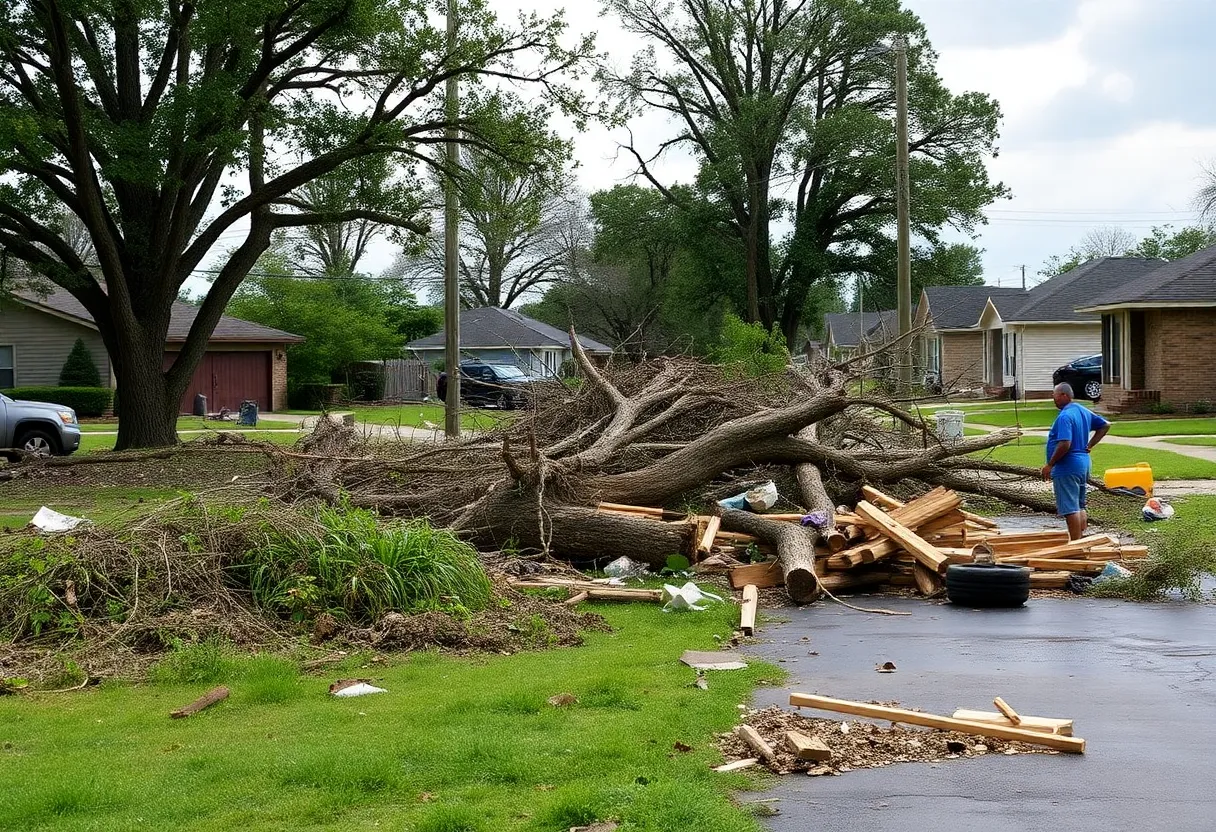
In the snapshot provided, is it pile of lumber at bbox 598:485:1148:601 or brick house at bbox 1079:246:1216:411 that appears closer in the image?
pile of lumber at bbox 598:485:1148:601

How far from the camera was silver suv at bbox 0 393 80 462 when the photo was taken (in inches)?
914

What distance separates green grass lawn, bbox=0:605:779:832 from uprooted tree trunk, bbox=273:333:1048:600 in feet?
12.7

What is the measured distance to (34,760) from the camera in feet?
19.3

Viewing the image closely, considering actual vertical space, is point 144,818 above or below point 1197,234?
below

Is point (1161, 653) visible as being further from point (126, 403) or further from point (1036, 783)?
point (126, 403)

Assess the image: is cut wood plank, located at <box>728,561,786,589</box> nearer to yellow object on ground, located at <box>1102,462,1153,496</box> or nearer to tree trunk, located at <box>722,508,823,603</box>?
tree trunk, located at <box>722,508,823,603</box>

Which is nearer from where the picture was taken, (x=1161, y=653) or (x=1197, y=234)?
(x=1161, y=653)

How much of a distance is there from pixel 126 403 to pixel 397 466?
12811 millimetres

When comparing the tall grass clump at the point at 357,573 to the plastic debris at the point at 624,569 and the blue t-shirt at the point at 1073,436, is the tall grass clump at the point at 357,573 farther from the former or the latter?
the blue t-shirt at the point at 1073,436

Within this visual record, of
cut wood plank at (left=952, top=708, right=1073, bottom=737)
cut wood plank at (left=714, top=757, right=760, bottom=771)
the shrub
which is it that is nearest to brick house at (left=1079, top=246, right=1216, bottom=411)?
cut wood plank at (left=952, top=708, right=1073, bottom=737)

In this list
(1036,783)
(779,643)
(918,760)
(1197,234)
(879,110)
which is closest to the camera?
(1036,783)

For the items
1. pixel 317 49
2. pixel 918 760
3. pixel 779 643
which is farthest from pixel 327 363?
pixel 918 760

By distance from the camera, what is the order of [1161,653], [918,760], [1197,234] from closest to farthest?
[918,760] → [1161,653] → [1197,234]

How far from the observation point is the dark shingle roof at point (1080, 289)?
48.4m
